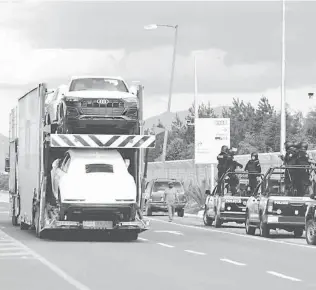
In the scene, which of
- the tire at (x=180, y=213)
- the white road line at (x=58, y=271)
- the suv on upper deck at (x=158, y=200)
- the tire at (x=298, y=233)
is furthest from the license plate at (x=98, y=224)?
the tire at (x=180, y=213)

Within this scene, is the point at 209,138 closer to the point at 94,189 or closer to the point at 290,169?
the point at 290,169

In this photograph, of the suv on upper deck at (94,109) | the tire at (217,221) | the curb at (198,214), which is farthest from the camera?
the curb at (198,214)

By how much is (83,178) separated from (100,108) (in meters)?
1.79

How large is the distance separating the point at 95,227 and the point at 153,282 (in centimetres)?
1024

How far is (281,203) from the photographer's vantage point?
93.4 feet

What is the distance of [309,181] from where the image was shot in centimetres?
2906

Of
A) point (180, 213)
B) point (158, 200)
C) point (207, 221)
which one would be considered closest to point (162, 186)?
point (158, 200)

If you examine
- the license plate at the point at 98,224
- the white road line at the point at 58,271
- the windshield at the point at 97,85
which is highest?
the windshield at the point at 97,85

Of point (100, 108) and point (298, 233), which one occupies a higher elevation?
point (100, 108)

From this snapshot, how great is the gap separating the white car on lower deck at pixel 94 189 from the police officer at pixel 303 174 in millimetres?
4941

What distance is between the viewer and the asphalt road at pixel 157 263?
15.9 metres

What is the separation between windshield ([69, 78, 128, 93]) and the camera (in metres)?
27.6

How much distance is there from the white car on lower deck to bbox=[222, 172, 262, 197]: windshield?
331 inches

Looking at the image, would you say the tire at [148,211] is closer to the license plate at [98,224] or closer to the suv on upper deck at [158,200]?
the suv on upper deck at [158,200]
